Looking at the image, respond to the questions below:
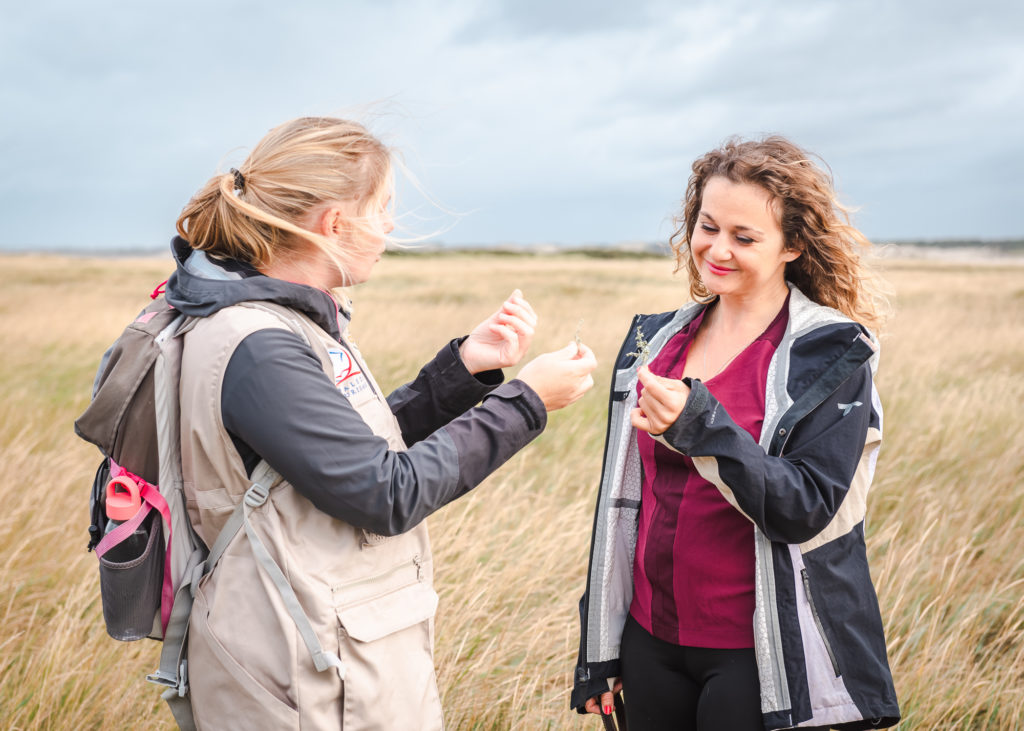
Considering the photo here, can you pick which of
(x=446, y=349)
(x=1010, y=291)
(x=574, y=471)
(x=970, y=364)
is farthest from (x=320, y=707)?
(x=1010, y=291)

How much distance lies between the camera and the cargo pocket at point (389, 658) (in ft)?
4.81

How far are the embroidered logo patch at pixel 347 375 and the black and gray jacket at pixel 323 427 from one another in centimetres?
6

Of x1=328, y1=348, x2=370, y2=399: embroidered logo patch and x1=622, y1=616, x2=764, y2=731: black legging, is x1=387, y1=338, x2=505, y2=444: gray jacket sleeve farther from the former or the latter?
x1=622, y1=616, x2=764, y2=731: black legging

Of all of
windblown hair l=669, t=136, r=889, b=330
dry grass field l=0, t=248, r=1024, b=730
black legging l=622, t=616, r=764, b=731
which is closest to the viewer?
black legging l=622, t=616, r=764, b=731

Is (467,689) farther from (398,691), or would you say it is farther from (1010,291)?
(1010,291)

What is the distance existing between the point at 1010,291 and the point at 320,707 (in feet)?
73.8

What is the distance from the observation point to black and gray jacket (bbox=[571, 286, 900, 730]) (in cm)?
168

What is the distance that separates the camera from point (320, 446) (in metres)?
1.36

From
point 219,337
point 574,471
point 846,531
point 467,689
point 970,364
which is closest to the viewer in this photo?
point 219,337

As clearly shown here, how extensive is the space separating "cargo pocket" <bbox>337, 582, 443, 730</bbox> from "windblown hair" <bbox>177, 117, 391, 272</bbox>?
72 centimetres

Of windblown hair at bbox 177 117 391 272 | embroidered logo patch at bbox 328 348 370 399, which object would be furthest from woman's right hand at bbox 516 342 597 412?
windblown hair at bbox 177 117 391 272

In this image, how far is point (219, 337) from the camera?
4.57ft

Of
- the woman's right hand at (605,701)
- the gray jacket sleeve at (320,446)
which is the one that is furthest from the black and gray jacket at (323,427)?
the woman's right hand at (605,701)

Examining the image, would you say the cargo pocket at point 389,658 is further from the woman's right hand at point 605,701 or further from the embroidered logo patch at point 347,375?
the woman's right hand at point 605,701
